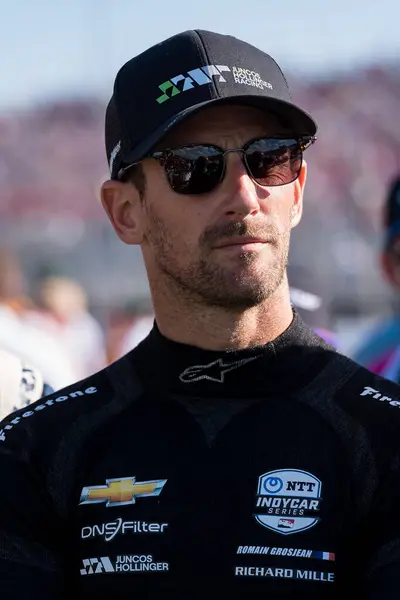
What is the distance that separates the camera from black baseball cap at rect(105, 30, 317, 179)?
236 cm

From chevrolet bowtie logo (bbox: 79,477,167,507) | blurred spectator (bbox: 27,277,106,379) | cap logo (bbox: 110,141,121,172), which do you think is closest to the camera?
chevrolet bowtie logo (bbox: 79,477,167,507)

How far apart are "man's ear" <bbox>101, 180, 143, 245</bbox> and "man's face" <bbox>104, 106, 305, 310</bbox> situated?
106 millimetres

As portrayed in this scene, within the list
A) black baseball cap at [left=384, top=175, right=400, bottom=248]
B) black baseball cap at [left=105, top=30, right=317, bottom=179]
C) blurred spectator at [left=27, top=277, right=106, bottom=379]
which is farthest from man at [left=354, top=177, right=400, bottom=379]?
blurred spectator at [left=27, top=277, right=106, bottom=379]

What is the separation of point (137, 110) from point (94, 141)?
90.5 feet

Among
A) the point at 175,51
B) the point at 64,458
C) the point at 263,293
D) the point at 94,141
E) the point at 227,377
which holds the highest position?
the point at 94,141

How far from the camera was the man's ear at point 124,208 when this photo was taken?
8.47ft

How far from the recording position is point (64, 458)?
2.29m

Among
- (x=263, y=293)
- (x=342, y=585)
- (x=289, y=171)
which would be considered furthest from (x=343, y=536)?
(x=289, y=171)

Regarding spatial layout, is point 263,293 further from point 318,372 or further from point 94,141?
point 94,141

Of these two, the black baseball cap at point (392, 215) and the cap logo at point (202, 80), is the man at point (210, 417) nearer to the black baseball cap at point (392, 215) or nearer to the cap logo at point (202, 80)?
the cap logo at point (202, 80)

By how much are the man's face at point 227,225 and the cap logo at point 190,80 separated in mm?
63

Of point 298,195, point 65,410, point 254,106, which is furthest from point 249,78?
point 65,410

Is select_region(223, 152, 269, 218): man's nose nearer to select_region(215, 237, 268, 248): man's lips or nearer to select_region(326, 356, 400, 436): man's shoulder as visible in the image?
select_region(215, 237, 268, 248): man's lips

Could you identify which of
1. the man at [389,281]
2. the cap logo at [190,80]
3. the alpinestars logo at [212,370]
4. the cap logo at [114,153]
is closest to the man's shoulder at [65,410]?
the alpinestars logo at [212,370]
